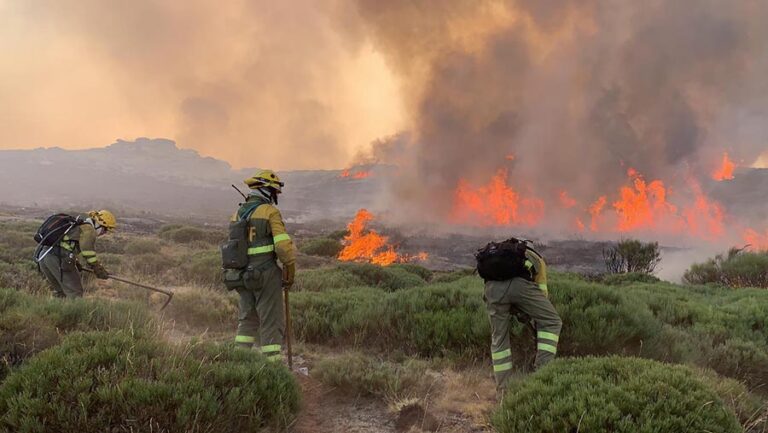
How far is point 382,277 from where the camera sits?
17.6 metres

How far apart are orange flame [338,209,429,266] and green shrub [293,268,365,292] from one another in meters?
10.4

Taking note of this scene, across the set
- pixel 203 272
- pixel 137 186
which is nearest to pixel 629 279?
pixel 203 272

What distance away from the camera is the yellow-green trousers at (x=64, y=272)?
8.16 meters

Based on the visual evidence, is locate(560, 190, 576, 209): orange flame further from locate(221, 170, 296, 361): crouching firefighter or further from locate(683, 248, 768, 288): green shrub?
locate(221, 170, 296, 361): crouching firefighter

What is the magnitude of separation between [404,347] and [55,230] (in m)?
6.77

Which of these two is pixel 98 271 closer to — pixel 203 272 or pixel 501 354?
pixel 203 272

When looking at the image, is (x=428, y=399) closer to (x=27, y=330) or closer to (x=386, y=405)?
(x=386, y=405)

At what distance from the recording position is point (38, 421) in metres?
3.29

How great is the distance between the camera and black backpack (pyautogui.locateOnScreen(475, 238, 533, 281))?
540 centimetres

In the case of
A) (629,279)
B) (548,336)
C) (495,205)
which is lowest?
(629,279)

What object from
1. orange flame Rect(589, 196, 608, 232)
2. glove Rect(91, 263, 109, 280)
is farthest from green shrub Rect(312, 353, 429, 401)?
orange flame Rect(589, 196, 608, 232)

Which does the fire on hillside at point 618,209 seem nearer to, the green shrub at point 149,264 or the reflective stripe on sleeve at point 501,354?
the green shrub at point 149,264

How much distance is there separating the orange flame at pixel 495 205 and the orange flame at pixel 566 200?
296cm

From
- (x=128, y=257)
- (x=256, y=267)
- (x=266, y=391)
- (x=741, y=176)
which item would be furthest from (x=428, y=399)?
(x=741, y=176)
